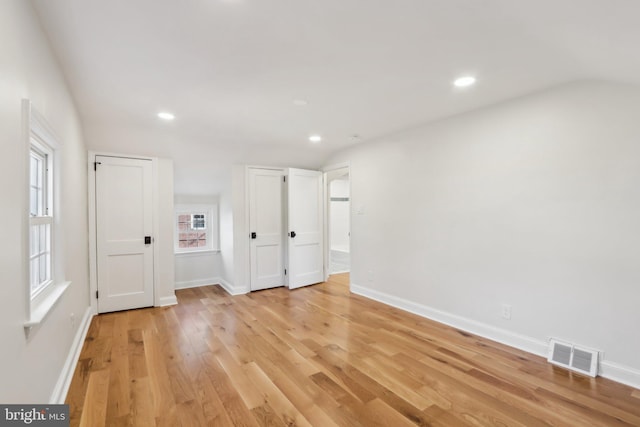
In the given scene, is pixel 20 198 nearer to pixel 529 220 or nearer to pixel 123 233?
pixel 123 233

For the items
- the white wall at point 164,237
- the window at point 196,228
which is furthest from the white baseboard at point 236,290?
the window at point 196,228

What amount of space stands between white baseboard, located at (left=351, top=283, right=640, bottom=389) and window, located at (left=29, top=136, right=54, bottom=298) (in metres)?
3.60

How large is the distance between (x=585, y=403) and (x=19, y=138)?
3641 mm

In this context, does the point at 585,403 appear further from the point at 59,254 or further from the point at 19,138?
the point at 59,254

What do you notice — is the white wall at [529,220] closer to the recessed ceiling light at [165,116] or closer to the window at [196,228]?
the recessed ceiling light at [165,116]

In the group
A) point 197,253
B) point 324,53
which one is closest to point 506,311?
point 324,53

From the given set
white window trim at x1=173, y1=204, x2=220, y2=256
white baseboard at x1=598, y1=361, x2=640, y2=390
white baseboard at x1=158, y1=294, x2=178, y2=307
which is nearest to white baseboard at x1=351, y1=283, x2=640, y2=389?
white baseboard at x1=598, y1=361, x2=640, y2=390

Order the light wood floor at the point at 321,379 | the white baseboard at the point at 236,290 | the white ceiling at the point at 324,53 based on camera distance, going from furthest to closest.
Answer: the white baseboard at the point at 236,290 < the light wood floor at the point at 321,379 < the white ceiling at the point at 324,53

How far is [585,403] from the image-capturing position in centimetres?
204

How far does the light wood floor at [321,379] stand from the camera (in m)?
1.91

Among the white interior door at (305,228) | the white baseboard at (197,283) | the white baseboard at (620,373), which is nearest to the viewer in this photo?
the white baseboard at (620,373)

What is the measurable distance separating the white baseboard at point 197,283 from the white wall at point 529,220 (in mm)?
3220

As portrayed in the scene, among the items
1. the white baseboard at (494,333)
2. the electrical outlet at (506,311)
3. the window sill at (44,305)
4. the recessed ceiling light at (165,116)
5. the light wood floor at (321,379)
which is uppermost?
the recessed ceiling light at (165,116)

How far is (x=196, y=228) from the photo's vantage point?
222 inches
